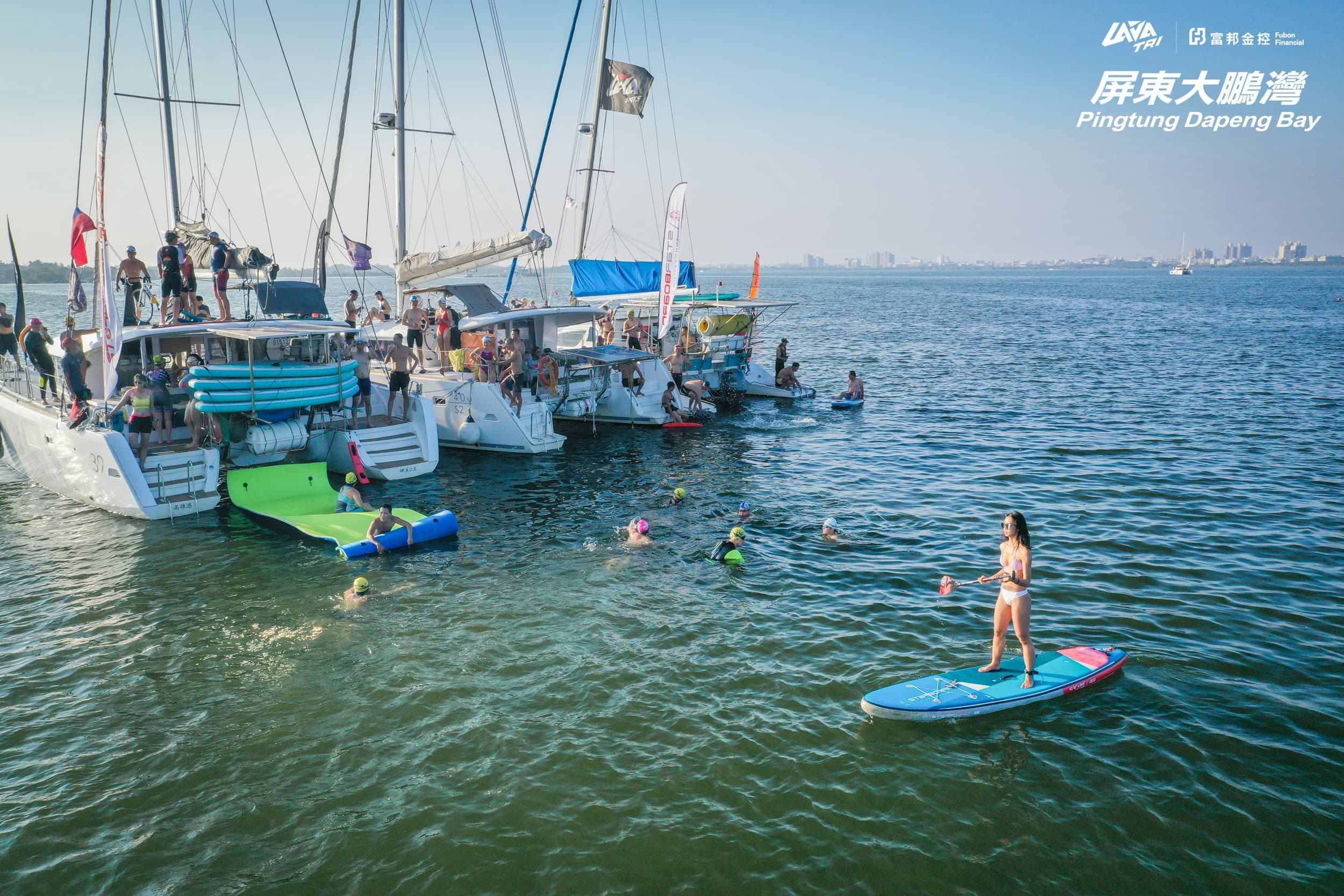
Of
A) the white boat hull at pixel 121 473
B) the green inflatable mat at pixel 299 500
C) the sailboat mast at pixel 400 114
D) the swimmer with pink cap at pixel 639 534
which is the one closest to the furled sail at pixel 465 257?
the sailboat mast at pixel 400 114

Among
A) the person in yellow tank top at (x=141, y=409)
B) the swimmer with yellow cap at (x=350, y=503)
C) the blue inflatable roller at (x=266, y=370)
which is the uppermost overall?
the blue inflatable roller at (x=266, y=370)

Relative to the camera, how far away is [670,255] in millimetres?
25312

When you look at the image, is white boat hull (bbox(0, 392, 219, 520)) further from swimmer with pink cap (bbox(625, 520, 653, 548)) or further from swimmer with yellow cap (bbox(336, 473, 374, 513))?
swimmer with pink cap (bbox(625, 520, 653, 548))

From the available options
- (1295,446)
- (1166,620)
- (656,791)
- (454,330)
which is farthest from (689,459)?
(1295,446)

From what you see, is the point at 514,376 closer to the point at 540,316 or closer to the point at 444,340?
the point at 444,340

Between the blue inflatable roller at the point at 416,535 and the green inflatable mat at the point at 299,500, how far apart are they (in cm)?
27

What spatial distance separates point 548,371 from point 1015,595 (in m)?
16.5

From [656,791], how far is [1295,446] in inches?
972

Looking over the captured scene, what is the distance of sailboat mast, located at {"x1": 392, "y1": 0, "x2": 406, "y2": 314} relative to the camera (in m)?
24.5

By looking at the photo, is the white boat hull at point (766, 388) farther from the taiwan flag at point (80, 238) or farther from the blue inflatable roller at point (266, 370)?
the taiwan flag at point (80, 238)

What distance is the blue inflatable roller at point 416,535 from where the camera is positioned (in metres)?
14.7

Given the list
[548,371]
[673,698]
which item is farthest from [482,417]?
[673,698]

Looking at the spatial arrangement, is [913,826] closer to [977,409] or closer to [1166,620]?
[1166,620]

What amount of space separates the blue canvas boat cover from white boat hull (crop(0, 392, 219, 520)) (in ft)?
51.7
